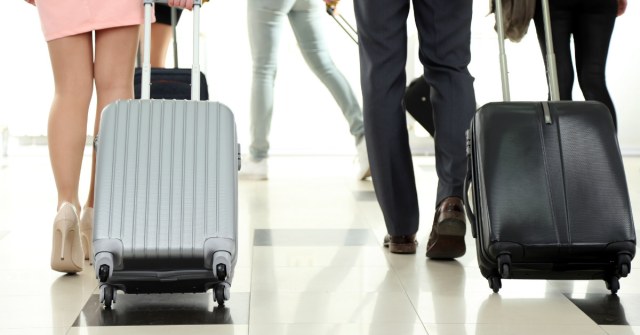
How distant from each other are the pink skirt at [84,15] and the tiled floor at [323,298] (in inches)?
21.4

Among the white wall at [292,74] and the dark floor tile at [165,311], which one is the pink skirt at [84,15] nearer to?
the dark floor tile at [165,311]

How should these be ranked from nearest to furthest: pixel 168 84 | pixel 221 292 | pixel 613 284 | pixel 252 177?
pixel 221 292
pixel 613 284
pixel 168 84
pixel 252 177

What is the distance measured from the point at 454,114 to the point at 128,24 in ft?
2.57

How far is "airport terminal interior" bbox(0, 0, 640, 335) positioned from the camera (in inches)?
76.3

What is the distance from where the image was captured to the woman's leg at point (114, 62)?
2453 mm

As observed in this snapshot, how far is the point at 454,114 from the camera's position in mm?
2572

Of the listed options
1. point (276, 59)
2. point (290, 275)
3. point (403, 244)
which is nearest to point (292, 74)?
point (276, 59)

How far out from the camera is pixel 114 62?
2.47 metres

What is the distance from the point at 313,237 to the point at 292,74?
9.63 feet

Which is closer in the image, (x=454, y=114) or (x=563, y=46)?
(x=454, y=114)

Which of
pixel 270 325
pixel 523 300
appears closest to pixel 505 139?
pixel 523 300

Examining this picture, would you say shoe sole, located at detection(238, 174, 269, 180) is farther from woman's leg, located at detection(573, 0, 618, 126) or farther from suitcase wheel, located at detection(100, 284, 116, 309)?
suitcase wheel, located at detection(100, 284, 116, 309)

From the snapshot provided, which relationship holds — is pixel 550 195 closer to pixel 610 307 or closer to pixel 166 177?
pixel 610 307

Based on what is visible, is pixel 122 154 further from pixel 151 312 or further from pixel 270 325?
pixel 270 325
